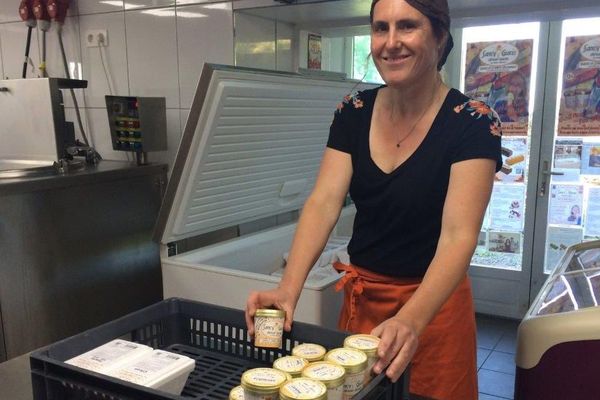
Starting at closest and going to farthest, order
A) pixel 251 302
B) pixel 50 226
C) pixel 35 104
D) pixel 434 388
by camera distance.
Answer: pixel 251 302, pixel 434 388, pixel 50 226, pixel 35 104

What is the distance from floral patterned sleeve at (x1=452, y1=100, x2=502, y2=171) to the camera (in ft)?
3.92

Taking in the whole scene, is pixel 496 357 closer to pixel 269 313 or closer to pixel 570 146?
pixel 570 146

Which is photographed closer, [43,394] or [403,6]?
[43,394]

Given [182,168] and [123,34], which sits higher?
[123,34]

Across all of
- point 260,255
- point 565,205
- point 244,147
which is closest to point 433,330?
point 244,147

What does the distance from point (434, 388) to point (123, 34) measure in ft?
8.41

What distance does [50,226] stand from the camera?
7.94ft

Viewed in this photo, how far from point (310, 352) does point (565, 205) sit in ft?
11.6

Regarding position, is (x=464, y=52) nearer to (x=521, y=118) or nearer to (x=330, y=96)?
(x=521, y=118)

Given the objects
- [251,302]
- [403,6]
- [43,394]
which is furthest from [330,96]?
[43,394]

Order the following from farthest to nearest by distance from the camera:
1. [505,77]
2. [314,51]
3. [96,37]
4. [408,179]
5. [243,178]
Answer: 1. [505,77]
2. [96,37]
3. [314,51]
4. [243,178]
5. [408,179]

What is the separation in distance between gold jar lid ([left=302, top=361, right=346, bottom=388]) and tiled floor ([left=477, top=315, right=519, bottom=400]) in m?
2.50

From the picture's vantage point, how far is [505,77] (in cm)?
395

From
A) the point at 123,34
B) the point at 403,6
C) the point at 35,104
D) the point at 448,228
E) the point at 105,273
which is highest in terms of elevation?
the point at 123,34
